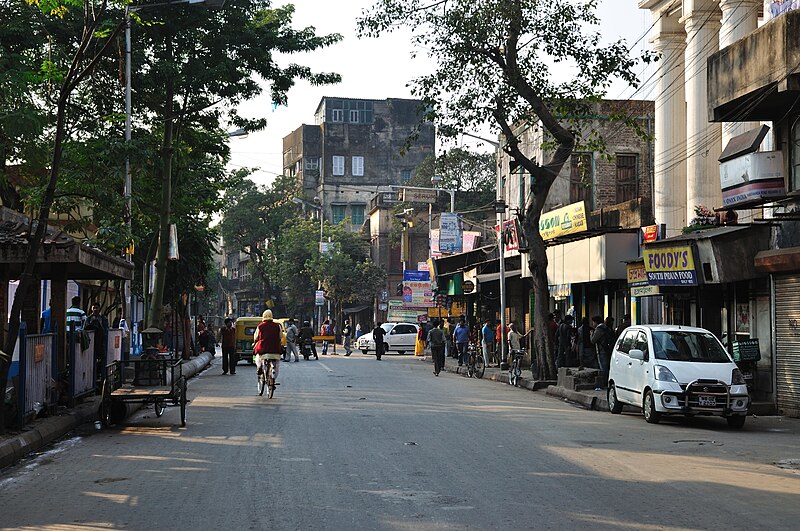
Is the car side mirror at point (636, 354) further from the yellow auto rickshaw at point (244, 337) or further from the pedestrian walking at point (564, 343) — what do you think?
the yellow auto rickshaw at point (244, 337)

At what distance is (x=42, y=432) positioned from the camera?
14492 mm


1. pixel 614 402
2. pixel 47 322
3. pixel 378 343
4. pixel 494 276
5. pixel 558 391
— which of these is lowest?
pixel 558 391

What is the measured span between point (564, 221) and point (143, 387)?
20.6m

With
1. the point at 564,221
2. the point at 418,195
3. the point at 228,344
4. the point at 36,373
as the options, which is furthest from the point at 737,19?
the point at 418,195

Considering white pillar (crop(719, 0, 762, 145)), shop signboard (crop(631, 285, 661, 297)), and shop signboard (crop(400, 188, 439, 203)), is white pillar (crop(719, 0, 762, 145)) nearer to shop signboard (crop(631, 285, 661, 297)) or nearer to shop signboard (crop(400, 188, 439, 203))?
shop signboard (crop(631, 285, 661, 297))

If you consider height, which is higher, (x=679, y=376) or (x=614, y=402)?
(x=679, y=376)

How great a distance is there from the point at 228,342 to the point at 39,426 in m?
19.2

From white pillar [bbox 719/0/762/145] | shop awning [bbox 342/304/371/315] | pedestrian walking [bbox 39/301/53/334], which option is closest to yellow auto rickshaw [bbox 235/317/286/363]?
pedestrian walking [bbox 39/301/53/334]

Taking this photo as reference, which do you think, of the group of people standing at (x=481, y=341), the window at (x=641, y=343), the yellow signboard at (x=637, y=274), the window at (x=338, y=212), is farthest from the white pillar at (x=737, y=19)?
the window at (x=338, y=212)

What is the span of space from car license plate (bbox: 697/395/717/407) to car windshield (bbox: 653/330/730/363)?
1.09 metres

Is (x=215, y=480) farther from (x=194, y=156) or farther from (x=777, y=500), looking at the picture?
(x=194, y=156)

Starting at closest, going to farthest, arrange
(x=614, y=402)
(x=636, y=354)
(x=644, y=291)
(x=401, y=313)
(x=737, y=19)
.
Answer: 1. (x=636, y=354)
2. (x=614, y=402)
3. (x=737, y=19)
4. (x=644, y=291)
5. (x=401, y=313)

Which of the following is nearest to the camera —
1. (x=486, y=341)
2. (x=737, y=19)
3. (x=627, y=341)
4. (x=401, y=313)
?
(x=627, y=341)

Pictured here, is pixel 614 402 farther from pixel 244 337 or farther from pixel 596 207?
pixel 244 337
